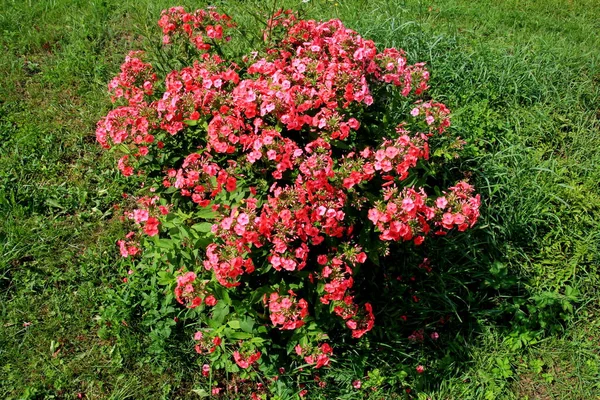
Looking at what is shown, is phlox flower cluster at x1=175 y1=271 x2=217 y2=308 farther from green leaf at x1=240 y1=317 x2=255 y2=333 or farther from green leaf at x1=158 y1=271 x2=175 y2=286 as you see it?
green leaf at x1=158 y1=271 x2=175 y2=286

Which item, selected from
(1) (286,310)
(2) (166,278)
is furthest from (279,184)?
(2) (166,278)

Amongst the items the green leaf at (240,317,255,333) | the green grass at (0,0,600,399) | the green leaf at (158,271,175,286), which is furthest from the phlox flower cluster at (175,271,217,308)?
the green grass at (0,0,600,399)

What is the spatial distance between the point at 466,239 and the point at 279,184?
1304 millimetres

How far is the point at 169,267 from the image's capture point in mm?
2904

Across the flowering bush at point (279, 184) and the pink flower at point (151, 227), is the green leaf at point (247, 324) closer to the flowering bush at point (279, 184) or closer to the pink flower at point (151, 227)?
the flowering bush at point (279, 184)

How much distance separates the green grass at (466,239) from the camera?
9.84 ft

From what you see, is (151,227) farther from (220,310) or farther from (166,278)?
(220,310)

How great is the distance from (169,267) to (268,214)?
84 centimetres

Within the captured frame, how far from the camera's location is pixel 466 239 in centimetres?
331

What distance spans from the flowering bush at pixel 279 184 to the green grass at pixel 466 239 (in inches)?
16.9

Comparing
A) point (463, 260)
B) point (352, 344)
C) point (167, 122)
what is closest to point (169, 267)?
point (167, 122)

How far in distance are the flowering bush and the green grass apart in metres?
0.43

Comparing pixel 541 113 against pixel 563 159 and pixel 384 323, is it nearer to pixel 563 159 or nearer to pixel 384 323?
pixel 563 159

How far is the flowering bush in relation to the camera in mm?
2359
